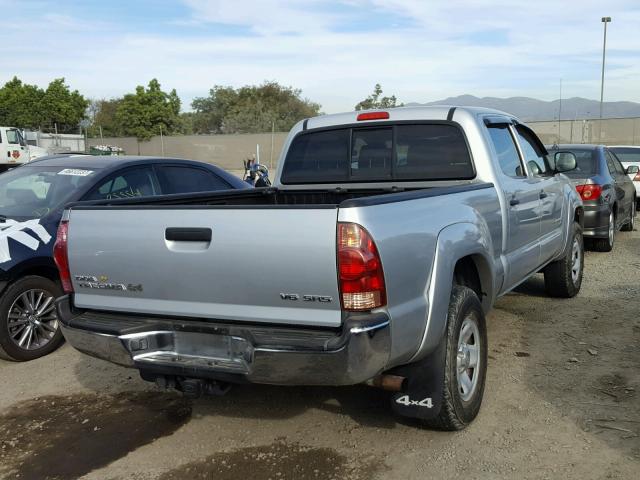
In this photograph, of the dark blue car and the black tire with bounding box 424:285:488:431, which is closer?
the black tire with bounding box 424:285:488:431

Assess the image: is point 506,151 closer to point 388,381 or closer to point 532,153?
point 532,153

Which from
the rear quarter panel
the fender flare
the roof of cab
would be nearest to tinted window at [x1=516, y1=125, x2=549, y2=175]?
the roof of cab

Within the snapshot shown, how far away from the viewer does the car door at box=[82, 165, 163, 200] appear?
19.2ft

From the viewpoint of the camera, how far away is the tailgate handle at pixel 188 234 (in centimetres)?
314

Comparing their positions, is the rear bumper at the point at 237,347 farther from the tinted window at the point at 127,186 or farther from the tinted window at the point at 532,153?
the tinted window at the point at 532,153

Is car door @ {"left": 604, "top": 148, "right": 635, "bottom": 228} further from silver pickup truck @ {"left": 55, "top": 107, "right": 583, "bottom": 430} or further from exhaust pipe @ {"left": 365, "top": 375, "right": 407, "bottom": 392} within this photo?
exhaust pipe @ {"left": 365, "top": 375, "right": 407, "bottom": 392}

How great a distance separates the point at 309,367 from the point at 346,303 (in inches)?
14.0

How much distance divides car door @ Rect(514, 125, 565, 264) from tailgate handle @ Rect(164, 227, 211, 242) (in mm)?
3227

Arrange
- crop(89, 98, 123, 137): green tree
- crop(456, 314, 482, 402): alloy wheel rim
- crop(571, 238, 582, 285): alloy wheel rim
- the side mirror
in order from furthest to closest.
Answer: crop(89, 98, 123, 137): green tree, crop(571, 238, 582, 285): alloy wheel rim, the side mirror, crop(456, 314, 482, 402): alloy wheel rim

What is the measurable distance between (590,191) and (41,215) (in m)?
7.08

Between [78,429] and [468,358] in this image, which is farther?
[78,429]

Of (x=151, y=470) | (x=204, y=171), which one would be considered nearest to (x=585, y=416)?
A: (x=151, y=470)

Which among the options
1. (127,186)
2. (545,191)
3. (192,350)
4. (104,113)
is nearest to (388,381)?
(192,350)

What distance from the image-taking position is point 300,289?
9.64ft
